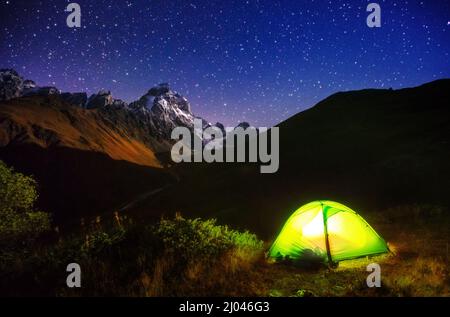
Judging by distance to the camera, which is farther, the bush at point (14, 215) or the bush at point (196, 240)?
the bush at point (14, 215)

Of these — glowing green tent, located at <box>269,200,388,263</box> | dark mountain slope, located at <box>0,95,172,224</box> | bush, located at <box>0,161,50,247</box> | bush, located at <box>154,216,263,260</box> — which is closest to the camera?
bush, located at <box>154,216,263,260</box>

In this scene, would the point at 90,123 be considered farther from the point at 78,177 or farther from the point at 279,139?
the point at 279,139

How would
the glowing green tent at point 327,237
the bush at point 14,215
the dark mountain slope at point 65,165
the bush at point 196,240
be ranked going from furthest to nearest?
the dark mountain slope at point 65,165 → the bush at point 14,215 → the glowing green tent at point 327,237 → the bush at point 196,240

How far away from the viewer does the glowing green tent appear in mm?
10758

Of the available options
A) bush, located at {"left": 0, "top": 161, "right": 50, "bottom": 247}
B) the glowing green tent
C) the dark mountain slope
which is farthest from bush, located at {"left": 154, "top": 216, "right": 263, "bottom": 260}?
the dark mountain slope

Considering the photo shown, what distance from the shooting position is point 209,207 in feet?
159

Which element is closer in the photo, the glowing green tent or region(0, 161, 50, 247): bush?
the glowing green tent

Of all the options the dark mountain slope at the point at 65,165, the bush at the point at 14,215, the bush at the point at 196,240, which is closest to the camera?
the bush at the point at 196,240

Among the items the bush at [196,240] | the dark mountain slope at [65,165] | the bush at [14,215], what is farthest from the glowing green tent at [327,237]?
the dark mountain slope at [65,165]

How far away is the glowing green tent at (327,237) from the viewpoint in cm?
A: 1076

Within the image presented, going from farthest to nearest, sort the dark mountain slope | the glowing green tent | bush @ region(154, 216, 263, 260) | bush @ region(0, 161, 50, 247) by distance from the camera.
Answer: the dark mountain slope, bush @ region(0, 161, 50, 247), the glowing green tent, bush @ region(154, 216, 263, 260)

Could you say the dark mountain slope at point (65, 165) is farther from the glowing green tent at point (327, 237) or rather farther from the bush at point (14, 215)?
the glowing green tent at point (327, 237)

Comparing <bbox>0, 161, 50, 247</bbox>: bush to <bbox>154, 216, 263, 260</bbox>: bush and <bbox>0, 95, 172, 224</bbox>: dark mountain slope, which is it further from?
<bbox>0, 95, 172, 224</bbox>: dark mountain slope
